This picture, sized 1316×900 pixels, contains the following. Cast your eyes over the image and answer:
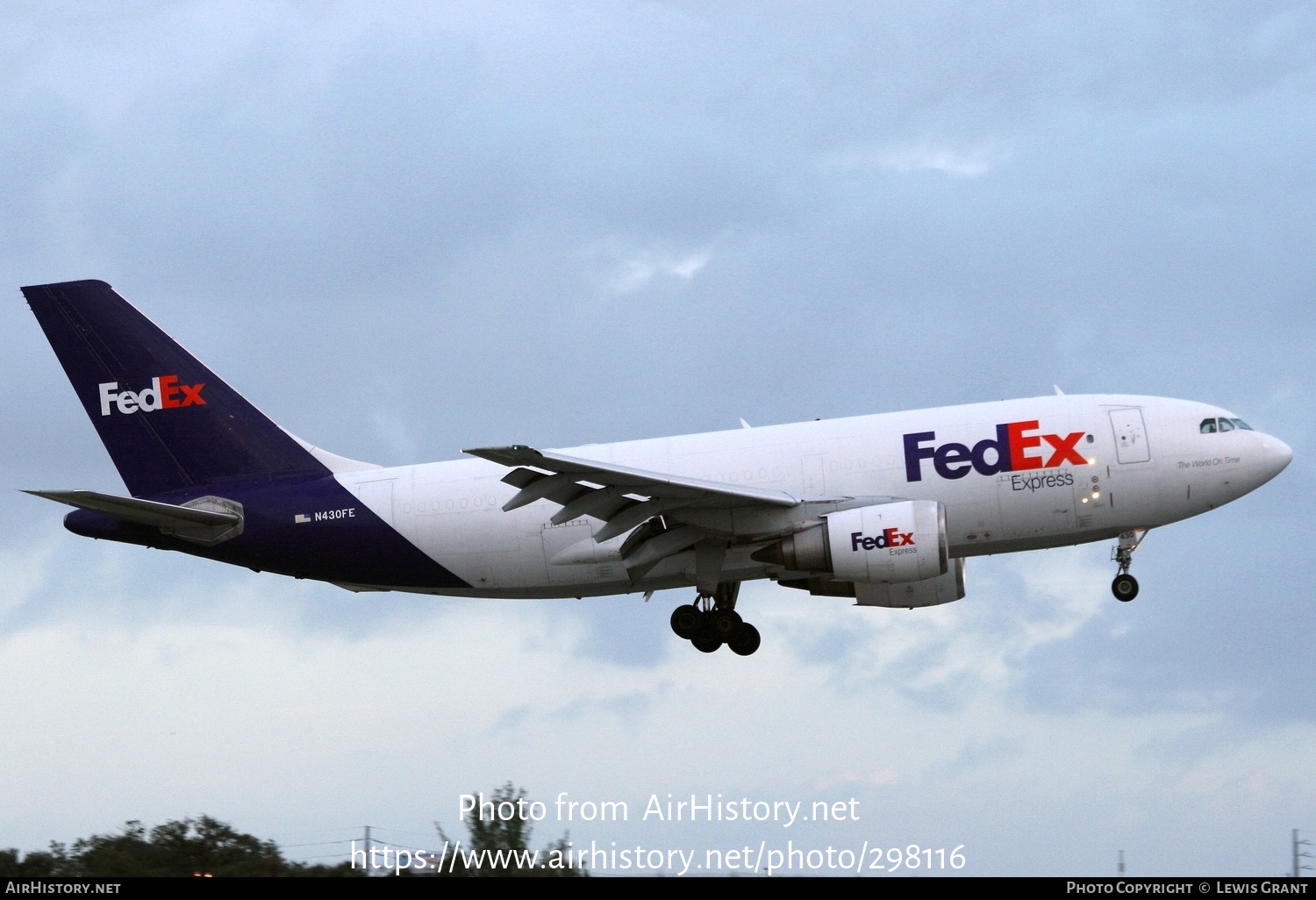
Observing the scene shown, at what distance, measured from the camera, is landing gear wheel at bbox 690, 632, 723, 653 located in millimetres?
35031

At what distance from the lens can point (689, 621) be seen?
3497 centimetres

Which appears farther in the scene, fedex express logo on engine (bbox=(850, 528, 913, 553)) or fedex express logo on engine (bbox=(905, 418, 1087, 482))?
fedex express logo on engine (bbox=(905, 418, 1087, 482))

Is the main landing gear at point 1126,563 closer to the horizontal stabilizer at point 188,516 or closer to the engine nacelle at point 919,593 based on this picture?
the engine nacelle at point 919,593

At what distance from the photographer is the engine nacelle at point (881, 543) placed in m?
31.1

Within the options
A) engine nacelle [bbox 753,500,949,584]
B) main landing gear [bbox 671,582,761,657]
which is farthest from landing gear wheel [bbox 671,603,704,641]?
engine nacelle [bbox 753,500,949,584]

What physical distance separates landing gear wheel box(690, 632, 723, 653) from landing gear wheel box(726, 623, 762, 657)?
272 mm

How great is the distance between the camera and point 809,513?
106 ft

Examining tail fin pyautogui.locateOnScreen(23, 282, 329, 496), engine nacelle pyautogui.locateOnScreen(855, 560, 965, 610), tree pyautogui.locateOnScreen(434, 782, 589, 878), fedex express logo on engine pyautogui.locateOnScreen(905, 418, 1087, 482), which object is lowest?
tree pyautogui.locateOnScreen(434, 782, 589, 878)

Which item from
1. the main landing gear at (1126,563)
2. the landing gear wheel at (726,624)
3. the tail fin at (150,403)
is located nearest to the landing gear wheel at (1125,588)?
the main landing gear at (1126,563)

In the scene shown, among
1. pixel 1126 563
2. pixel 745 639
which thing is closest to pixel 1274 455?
pixel 1126 563

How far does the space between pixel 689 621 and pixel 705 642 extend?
2.05 feet

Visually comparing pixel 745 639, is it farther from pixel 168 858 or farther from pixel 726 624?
pixel 168 858

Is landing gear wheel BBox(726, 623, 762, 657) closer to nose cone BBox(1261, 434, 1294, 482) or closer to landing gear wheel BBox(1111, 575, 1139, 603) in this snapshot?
landing gear wheel BBox(1111, 575, 1139, 603)

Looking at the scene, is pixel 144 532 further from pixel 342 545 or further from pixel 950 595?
A: pixel 950 595
